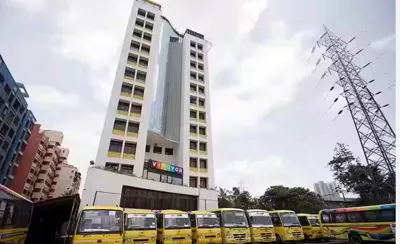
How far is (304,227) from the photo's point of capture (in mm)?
14992

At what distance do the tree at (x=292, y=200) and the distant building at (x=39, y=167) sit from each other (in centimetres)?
3922

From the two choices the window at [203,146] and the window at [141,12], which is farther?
the window at [141,12]

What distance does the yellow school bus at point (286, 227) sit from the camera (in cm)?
1256

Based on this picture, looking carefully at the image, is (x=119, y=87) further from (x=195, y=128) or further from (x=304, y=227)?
(x=304, y=227)

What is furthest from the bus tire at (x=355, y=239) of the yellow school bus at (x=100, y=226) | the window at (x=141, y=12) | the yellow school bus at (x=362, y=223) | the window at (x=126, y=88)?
the window at (x=141, y=12)

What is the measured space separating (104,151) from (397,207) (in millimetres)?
22155

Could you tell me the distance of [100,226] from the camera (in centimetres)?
823

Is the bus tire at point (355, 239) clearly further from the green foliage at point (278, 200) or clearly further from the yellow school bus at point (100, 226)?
the green foliage at point (278, 200)

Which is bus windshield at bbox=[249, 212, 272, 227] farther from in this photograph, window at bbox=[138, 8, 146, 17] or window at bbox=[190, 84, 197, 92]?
window at bbox=[138, 8, 146, 17]

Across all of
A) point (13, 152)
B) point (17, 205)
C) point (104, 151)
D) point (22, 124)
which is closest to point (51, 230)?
point (104, 151)

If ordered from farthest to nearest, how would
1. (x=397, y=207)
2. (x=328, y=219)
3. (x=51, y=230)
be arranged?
(x=51, y=230)
(x=328, y=219)
(x=397, y=207)

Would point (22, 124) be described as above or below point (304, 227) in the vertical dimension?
above

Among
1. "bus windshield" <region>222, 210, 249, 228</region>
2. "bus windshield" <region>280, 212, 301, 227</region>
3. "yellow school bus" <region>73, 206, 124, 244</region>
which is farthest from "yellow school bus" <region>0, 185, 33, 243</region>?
"bus windshield" <region>280, 212, 301, 227</region>

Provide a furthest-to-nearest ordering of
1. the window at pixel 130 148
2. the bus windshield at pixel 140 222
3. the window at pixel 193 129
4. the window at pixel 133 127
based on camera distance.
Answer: the window at pixel 193 129, the window at pixel 133 127, the window at pixel 130 148, the bus windshield at pixel 140 222
